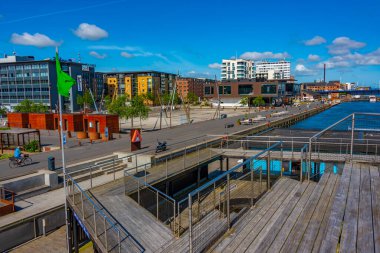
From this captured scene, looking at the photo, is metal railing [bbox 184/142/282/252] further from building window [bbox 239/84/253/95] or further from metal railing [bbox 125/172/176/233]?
building window [bbox 239/84/253/95]

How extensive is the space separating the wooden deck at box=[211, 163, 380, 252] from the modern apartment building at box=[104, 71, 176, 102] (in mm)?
148566

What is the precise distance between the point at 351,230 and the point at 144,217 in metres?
6.72

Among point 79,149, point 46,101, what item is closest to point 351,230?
point 79,149

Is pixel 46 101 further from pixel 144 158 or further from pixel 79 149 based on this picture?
pixel 144 158

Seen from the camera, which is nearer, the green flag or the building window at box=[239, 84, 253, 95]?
the green flag

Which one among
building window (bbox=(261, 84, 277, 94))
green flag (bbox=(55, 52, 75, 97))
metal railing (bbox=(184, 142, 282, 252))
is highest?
building window (bbox=(261, 84, 277, 94))

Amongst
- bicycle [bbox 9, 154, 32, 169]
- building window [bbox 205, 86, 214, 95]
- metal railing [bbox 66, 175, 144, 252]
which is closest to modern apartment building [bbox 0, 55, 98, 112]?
building window [bbox 205, 86, 214, 95]

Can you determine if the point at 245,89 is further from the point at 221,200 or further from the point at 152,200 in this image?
the point at 221,200

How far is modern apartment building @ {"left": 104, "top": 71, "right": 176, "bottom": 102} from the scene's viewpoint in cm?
15888

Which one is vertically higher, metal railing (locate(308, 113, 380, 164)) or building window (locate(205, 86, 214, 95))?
building window (locate(205, 86, 214, 95))

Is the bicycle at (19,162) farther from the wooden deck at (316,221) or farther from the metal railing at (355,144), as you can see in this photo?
the wooden deck at (316,221)

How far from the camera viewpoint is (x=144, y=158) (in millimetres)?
18141

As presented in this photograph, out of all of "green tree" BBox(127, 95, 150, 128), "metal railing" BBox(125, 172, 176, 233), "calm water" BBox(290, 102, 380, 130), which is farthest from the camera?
"calm water" BBox(290, 102, 380, 130)

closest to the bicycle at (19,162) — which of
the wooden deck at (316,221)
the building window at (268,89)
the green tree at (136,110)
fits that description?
the wooden deck at (316,221)
